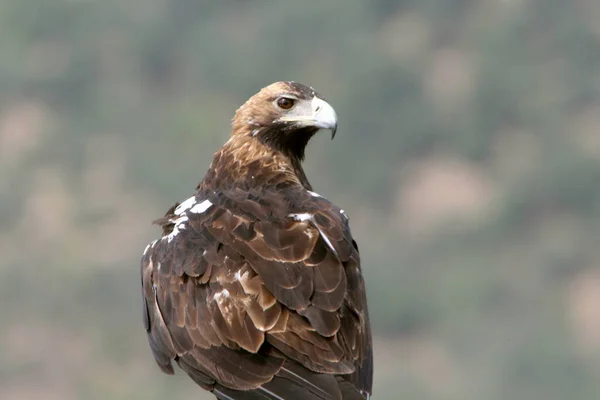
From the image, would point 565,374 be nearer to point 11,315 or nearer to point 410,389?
point 410,389

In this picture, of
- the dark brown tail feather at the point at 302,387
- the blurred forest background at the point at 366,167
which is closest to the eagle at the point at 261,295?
the dark brown tail feather at the point at 302,387

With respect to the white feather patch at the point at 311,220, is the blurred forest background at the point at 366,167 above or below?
above

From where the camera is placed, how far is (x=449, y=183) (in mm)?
63062

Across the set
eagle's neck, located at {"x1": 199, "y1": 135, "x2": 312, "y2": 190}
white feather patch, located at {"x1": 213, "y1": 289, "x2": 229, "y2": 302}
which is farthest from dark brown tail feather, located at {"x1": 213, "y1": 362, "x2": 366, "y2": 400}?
eagle's neck, located at {"x1": 199, "y1": 135, "x2": 312, "y2": 190}

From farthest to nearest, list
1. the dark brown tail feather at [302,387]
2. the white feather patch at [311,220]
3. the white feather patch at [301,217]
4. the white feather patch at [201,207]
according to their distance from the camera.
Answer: the white feather patch at [201,207] → the white feather patch at [301,217] → the white feather patch at [311,220] → the dark brown tail feather at [302,387]

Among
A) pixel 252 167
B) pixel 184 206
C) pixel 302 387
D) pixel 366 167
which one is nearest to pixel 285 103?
pixel 252 167

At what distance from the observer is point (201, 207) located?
1105cm

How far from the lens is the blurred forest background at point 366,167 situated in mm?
51281

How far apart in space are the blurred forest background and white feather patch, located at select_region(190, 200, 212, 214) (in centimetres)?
3174

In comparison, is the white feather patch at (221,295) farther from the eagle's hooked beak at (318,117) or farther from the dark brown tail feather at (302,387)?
the eagle's hooked beak at (318,117)

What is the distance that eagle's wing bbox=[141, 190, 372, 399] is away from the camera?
999 centimetres

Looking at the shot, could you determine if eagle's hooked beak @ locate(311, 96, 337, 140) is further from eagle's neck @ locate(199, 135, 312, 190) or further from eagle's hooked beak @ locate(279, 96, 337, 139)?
eagle's neck @ locate(199, 135, 312, 190)

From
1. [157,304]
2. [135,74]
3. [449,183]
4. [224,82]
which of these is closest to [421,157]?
[449,183]

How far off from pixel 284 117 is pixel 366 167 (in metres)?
50.5
